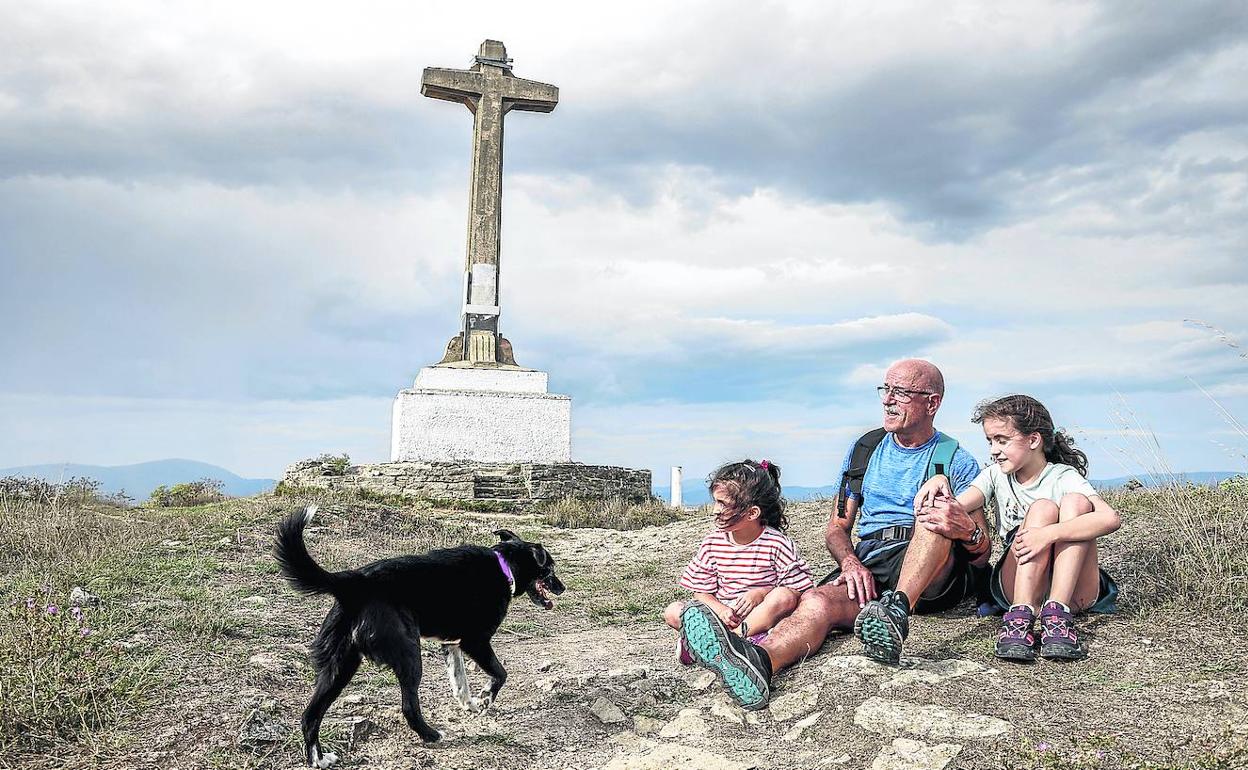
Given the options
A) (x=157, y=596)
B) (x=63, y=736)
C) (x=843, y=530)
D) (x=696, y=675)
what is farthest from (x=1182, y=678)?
(x=157, y=596)

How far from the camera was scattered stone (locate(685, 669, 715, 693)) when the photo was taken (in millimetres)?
4652

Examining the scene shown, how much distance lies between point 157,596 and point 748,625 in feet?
14.7

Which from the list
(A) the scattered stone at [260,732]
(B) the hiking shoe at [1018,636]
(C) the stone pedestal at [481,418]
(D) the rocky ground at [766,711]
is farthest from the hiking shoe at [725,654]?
(C) the stone pedestal at [481,418]

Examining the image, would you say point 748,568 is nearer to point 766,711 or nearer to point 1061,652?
point 766,711

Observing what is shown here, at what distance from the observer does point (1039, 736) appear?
3.55m

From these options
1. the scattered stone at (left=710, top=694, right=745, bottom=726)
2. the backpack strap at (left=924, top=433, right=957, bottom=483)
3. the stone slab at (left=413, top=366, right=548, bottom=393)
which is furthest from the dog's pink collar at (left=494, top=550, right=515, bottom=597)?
the stone slab at (left=413, top=366, right=548, bottom=393)

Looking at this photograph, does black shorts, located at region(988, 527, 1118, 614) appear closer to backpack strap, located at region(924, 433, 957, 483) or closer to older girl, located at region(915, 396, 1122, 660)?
older girl, located at region(915, 396, 1122, 660)

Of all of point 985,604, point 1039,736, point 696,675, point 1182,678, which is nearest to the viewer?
point 1039,736

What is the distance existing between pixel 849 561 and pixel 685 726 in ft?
4.00

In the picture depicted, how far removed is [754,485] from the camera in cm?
444

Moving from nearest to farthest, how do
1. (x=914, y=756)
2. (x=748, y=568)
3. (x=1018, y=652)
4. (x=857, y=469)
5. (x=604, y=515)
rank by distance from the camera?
(x=914, y=756) → (x=1018, y=652) → (x=748, y=568) → (x=857, y=469) → (x=604, y=515)

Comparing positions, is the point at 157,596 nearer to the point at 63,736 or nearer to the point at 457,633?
the point at 63,736

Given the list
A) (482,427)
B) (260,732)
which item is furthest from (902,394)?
(482,427)

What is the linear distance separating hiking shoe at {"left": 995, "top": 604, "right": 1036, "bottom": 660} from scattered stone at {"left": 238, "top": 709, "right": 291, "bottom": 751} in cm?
321
